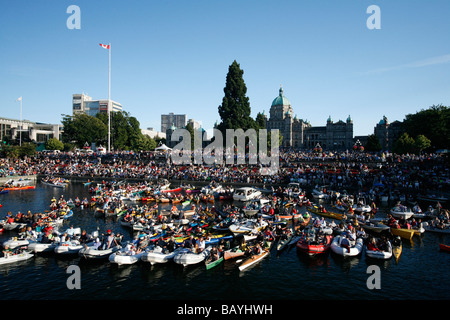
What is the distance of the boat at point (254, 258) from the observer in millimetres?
19266

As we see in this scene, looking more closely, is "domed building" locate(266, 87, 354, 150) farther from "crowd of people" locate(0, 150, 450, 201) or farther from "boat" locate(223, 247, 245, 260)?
"boat" locate(223, 247, 245, 260)

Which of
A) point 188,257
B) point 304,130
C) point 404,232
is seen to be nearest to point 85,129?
point 188,257

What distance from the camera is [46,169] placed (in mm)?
71000

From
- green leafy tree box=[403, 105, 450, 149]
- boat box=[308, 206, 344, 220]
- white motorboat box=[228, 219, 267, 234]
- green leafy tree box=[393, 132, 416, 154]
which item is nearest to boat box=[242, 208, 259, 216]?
white motorboat box=[228, 219, 267, 234]

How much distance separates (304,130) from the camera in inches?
6432

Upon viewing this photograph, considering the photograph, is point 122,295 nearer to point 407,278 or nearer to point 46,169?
point 407,278

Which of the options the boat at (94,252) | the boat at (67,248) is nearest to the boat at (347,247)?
the boat at (94,252)

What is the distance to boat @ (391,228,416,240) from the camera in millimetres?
24641

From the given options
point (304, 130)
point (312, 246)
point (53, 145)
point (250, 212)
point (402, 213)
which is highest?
point (304, 130)

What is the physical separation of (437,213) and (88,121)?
10325cm

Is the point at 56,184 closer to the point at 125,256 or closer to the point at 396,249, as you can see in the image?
the point at 125,256

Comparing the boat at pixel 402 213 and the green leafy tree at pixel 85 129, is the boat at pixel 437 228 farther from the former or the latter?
the green leafy tree at pixel 85 129

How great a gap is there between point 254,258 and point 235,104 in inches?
2128
